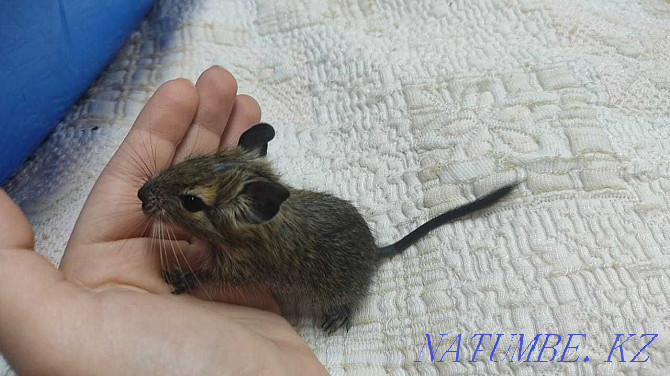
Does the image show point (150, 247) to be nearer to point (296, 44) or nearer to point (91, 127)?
point (91, 127)

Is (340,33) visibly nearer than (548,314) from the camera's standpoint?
No

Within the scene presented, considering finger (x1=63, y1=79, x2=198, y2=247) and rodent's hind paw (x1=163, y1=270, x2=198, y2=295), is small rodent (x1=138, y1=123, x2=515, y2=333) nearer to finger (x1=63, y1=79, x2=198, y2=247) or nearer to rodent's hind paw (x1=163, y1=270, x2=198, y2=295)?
rodent's hind paw (x1=163, y1=270, x2=198, y2=295)

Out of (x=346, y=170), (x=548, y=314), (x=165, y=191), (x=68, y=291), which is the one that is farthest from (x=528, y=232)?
(x=68, y=291)

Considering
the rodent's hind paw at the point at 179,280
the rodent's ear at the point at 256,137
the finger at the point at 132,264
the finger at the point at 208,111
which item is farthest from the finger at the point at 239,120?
the rodent's hind paw at the point at 179,280

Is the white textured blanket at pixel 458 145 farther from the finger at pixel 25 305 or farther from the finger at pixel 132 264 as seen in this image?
the finger at pixel 25 305

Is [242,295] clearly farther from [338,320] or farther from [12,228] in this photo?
[12,228]

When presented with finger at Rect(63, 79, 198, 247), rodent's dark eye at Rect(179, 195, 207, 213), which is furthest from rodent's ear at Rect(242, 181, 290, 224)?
finger at Rect(63, 79, 198, 247)

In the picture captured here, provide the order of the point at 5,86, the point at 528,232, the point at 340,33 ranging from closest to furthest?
1. the point at 528,232
2. the point at 5,86
3. the point at 340,33
